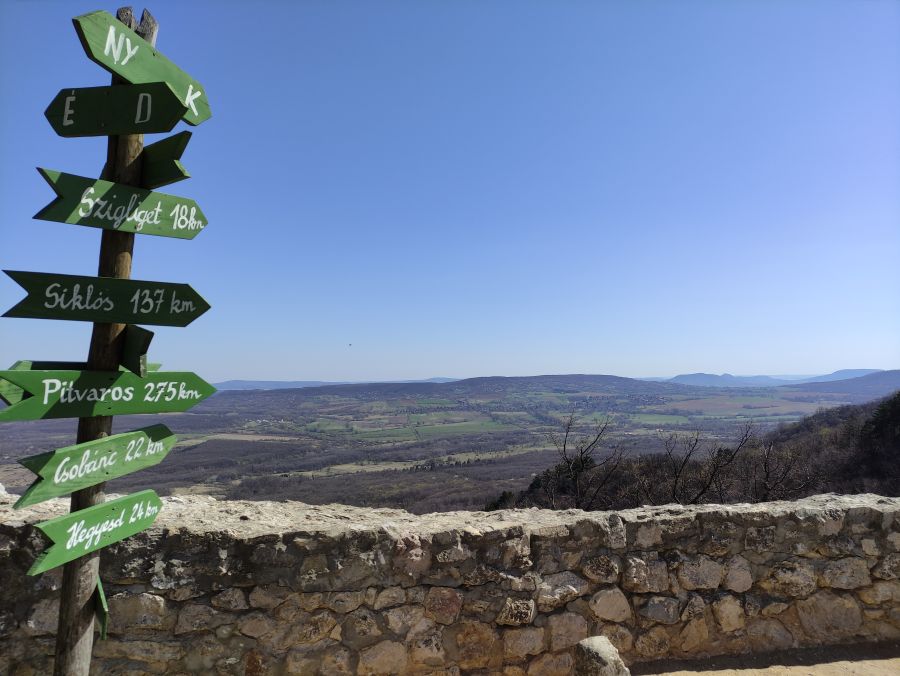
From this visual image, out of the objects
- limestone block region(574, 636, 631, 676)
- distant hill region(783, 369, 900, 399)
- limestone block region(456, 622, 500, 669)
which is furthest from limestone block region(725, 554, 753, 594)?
distant hill region(783, 369, 900, 399)

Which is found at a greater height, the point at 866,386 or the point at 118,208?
the point at 118,208

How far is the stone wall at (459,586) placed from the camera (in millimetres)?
3416

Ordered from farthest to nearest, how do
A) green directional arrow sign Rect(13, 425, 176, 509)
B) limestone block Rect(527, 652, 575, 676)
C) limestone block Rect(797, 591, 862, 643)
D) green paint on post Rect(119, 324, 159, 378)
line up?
1. limestone block Rect(797, 591, 862, 643)
2. limestone block Rect(527, 652, 575, 676)
3. green paint on post Rect(119, 324, 159, 378)
4. green directional arrow sign Rect(13, 425, 176, 509)

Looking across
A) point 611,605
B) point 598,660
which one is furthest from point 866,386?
point 598,660

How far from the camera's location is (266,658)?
3.52 m

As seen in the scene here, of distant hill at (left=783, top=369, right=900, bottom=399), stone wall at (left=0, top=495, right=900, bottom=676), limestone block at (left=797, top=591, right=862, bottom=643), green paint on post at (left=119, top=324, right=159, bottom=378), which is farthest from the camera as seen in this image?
distant hill at (left=783, top=369, right=900, bottom=399)

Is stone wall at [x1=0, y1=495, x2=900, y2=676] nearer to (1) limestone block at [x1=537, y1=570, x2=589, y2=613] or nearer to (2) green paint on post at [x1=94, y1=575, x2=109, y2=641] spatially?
(1) limestone block at [x1=537, y1=570, x2=589, y2=613]

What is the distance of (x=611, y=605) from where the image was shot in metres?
4.00

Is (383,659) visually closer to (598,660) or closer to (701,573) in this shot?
(598,660)

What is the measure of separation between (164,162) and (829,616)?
583 cm

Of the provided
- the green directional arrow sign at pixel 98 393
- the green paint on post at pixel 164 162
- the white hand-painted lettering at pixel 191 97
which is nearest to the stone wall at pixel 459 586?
the green directional arrow sign at pixel 98 393

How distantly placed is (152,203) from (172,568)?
2.40m

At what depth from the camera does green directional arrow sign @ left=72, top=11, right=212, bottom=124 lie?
228cm

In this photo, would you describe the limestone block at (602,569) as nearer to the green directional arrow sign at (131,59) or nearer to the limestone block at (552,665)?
the limestone block at (552,665)
